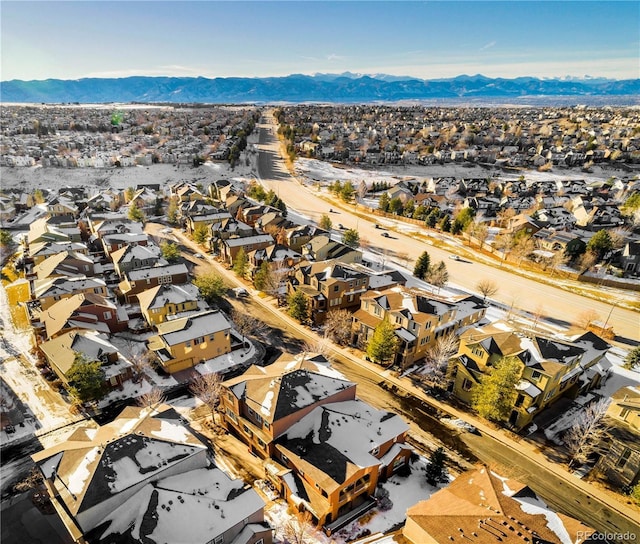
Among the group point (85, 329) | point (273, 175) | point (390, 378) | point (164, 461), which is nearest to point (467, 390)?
point (390, 378)

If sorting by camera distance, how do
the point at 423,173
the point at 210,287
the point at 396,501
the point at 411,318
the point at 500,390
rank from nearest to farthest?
the point at 396,501 → the point at 500,390 → the point at 411,318 → the point at 210,287 → the point at 423,173

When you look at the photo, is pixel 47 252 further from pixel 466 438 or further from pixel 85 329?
pixel 466 438

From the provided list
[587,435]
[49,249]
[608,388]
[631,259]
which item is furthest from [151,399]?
[631,259]

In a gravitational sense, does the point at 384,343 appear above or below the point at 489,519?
above

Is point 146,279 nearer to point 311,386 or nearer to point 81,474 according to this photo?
point 311,386

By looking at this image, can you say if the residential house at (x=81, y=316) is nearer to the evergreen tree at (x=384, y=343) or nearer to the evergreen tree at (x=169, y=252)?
the evergreen tree at (x=169, y=252)

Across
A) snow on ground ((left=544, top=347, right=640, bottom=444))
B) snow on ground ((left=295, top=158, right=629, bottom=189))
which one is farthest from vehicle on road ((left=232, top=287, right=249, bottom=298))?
snow on ground ((left=295, top=158, right=629, bottom=189))
